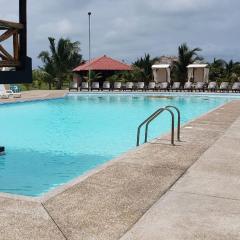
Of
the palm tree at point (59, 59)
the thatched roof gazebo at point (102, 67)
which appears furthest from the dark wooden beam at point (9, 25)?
the palm tree at point (59, 59)

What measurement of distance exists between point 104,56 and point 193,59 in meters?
8.41

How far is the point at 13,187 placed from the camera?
6.72 metres

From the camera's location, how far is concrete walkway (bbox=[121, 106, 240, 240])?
324 centimetres

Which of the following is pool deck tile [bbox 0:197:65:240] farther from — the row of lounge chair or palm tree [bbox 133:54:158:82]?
palm tree [bbox 133:54:158:82]

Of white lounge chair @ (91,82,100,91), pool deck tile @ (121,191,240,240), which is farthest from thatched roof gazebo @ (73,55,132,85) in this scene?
pool deck tile @ (121,191,240,240)

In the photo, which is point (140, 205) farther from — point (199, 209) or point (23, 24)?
point (23, 24)

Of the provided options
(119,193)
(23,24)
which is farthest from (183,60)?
(119,193)

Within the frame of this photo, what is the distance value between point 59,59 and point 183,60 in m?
12.0

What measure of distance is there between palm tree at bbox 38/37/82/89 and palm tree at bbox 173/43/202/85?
10.4 m

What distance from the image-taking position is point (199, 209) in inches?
152

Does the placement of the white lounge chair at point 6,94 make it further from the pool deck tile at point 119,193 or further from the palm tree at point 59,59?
the pool deck tile at point 119,193

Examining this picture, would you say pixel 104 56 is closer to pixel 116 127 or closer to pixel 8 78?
pixel 116 127

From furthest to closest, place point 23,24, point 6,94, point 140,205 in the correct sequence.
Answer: point 6,94
point 23,24
point 140,205

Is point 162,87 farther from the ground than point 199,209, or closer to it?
farther from the ground
